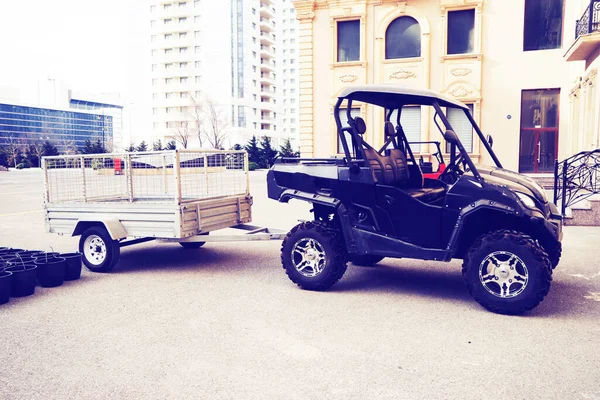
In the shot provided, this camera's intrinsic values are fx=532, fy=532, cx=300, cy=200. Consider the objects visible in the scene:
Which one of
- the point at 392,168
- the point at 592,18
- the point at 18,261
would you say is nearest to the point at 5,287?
the point at 18,261

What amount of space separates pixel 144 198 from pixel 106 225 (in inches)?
57.2

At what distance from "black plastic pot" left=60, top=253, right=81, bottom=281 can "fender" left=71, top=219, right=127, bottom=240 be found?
546 mm

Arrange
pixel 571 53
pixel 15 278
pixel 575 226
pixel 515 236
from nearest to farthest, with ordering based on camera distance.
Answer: pixel 515 236
pixel 15 278
pixel 575 226
pixel 571 53

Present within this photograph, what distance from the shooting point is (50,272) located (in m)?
6.74

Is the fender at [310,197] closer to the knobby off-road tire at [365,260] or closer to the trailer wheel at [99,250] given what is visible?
the knobby off-road tire at [365,260]

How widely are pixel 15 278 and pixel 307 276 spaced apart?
3.46 metres

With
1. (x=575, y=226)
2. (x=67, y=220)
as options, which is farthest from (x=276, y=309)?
(x=575, y=226)

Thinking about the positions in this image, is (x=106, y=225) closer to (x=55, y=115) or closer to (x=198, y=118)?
(x=198, y=118)

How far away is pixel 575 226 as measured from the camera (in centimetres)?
1156

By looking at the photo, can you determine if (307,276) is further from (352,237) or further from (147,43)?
(147,43)

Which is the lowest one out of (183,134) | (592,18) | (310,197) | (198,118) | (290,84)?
(310,197)

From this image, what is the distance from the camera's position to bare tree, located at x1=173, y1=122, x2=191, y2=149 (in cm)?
7656

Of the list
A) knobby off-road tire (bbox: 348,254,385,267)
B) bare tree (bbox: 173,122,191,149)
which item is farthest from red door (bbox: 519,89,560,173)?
bare tree (bbox: 173,122,191,149)

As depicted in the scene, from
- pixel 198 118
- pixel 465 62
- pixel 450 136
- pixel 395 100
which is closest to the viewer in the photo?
pixel 450 136
